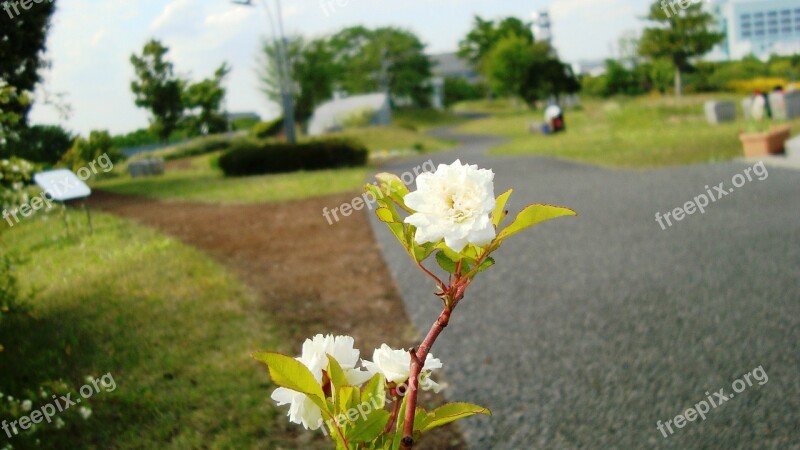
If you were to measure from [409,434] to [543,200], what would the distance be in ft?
34.1

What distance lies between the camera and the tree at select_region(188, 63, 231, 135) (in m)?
3.64

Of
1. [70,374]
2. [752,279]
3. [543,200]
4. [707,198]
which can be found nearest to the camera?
[70,374]

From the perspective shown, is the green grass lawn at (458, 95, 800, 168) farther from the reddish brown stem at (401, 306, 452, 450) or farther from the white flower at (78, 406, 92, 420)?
the reddish brown stem at (401, 306, 452, 450)

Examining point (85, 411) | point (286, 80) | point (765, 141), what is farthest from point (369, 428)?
point (765, 141)

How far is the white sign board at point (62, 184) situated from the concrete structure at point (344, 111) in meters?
13.2

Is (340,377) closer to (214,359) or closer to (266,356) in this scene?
(266,356)

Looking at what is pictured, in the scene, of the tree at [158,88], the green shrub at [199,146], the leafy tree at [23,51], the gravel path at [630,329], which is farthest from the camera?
the green shrub at [199,146]

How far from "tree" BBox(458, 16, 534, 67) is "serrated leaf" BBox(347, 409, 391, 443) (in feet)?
108

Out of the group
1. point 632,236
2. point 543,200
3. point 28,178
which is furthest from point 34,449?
point 543,200

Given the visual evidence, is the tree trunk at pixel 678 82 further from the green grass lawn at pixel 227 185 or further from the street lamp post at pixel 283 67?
the street lamp post at pixel 283 67

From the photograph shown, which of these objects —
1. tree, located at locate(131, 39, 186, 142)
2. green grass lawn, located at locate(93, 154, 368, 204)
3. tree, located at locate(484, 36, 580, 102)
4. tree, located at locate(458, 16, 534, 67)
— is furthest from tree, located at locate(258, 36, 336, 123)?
tree, located at locate(458, 16, 534, 67)

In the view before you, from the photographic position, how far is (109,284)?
4.61 metres

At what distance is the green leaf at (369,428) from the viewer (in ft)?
3.82

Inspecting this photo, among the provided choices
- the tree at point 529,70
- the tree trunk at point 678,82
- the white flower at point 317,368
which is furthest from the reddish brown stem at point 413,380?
the tree trunk at point 678,82
